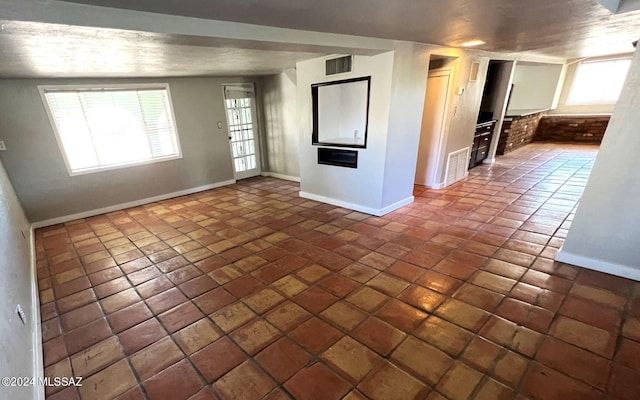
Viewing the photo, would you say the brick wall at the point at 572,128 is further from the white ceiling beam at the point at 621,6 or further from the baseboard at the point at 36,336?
the baseboard at the point at 36,336

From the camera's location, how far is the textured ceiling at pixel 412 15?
167cm

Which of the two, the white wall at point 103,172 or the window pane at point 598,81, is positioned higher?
the window pane at point 598,81

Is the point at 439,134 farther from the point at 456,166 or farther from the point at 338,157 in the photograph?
the point at 338,157

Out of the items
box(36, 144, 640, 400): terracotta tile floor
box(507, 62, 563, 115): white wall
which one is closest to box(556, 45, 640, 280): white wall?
box(36, 144, 640, 400): terracotta tile floor

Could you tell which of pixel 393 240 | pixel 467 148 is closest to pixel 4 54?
pixel 393 240

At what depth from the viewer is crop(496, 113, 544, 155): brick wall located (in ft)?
22.6

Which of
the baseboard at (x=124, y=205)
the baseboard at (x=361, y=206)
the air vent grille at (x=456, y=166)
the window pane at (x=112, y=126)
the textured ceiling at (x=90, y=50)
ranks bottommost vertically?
the baseboard at (x=124, y=205)

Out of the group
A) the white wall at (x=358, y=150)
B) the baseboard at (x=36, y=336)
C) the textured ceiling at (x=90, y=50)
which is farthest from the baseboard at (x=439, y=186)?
the baseboard at (x=36, y=336)

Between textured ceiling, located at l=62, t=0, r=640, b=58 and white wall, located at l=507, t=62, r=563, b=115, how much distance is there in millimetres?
6195

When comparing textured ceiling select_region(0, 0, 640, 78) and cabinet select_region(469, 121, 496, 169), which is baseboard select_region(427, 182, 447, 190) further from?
textured ceiling select_region(0, 0, 640, 78)

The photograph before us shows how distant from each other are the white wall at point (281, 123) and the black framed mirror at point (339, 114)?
103cm

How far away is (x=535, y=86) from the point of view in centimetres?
847

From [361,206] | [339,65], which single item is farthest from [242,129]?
[361,206]

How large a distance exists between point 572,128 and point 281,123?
851cm
